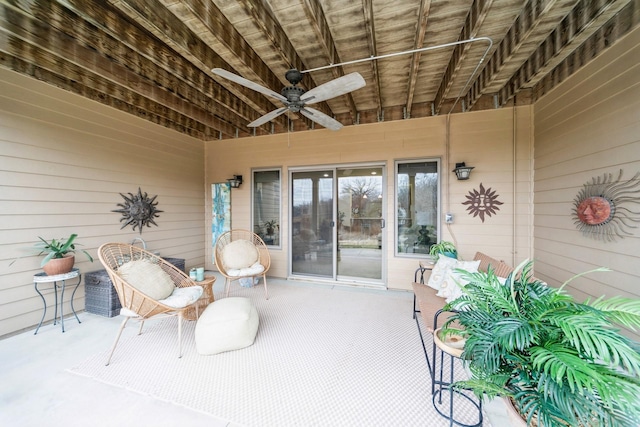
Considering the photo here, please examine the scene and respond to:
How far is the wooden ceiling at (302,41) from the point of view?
2.05 m

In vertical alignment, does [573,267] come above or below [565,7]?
below

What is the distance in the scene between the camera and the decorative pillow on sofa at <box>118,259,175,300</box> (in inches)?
89.2

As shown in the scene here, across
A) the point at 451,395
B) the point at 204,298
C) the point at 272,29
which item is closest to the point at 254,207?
the point at 204,298

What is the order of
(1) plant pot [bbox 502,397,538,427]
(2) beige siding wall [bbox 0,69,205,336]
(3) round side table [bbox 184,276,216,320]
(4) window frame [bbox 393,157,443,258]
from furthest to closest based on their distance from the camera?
1. (4) window frame [bbox 393,157,443,258]
2. (3) round side table [bbox 184,276,216,320]
3. (2) beige siding wall [bbox 0,69,205,336]
4. (1) plant pot [bbox 502,397,538,427]

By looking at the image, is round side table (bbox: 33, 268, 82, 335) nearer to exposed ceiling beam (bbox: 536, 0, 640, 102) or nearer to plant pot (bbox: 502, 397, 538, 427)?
plant pot (bbox: 502, 397, 538, 427)

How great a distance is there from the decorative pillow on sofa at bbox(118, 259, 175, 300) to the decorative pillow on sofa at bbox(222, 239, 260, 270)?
1.21 metres

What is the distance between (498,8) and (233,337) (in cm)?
389

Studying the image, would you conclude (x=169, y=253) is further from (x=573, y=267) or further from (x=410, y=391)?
(x=573, y=267)

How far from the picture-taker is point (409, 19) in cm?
224

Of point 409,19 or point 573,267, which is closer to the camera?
point 409,19

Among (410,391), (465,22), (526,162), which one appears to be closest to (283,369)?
(410,391)

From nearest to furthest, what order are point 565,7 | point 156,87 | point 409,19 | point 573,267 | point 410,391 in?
point 410,391 → point 565,7 → point 409,19 → point 573,267 → point 156,87

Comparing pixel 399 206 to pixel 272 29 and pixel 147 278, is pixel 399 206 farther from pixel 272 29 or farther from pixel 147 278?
pixel 147 278

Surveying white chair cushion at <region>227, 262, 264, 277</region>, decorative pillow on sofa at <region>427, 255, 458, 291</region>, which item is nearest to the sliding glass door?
white chair cushion at <region>227, 262, 264, 277</region>
